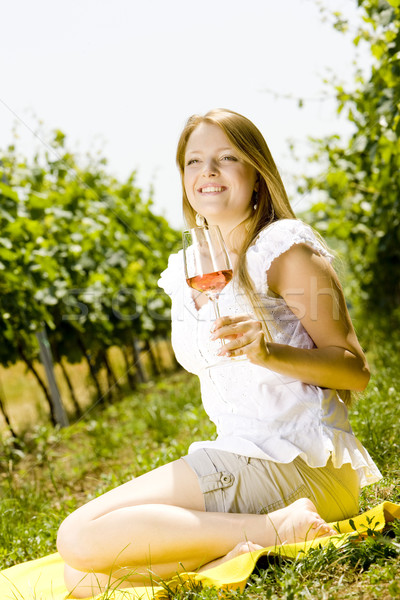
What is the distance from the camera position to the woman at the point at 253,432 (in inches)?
75.3

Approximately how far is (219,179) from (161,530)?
1.16 metres

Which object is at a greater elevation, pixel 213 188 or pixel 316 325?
pixel 213 188

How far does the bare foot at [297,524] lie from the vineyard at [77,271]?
10.4ft

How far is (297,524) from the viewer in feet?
6.10

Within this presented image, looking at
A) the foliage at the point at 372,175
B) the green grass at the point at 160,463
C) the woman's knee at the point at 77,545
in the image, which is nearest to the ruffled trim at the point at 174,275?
the woman's knee at the point at 77,545

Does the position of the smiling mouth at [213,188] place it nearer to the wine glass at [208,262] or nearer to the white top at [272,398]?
the white top at [272,398]

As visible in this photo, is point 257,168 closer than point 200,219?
Yes

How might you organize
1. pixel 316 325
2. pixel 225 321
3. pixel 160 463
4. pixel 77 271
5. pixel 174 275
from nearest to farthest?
1. pixel 225 321
2. pixel 316 325
3. pixel 174 275
4. pixel 160 463
5. pixel 77 271

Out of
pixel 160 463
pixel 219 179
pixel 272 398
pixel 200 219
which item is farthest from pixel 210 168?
pixel 160 463

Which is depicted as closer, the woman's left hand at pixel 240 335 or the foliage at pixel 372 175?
the woman's left hand at pixel 240 335

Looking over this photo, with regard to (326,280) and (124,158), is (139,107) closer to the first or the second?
(326,280)

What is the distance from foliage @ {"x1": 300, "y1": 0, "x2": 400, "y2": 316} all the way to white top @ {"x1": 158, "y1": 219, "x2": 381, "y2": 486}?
182 cm

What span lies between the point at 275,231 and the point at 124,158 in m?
5.69

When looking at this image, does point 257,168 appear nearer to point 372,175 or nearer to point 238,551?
point 238,551
